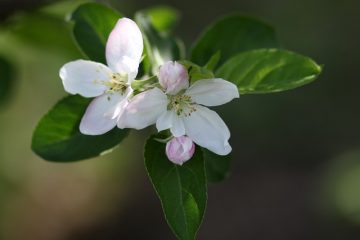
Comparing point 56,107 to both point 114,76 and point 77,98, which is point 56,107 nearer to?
point 77,98

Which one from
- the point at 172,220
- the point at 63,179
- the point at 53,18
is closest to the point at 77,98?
the point at 172,220

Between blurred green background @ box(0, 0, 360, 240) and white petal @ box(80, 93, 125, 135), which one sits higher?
white petal @ box(80, 93, 125, 135)

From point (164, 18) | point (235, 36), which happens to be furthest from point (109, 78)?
point (164, 18)

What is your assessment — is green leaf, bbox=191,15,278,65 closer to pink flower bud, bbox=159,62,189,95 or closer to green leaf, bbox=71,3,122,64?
green leaf, bbox=71,3,122,64

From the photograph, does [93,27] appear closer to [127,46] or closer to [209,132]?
[127,46]

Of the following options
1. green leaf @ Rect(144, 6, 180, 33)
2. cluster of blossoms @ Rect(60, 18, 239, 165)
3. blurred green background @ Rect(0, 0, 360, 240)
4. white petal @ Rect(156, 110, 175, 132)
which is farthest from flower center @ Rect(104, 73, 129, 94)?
blurred green background @ Rect(0, 0, 360, 240)

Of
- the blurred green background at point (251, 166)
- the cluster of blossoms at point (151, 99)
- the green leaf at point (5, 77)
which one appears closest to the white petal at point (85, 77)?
the cluster of blossoms at point (151, 99)
